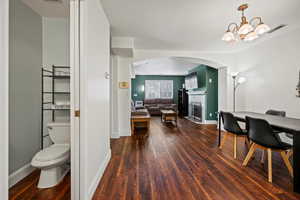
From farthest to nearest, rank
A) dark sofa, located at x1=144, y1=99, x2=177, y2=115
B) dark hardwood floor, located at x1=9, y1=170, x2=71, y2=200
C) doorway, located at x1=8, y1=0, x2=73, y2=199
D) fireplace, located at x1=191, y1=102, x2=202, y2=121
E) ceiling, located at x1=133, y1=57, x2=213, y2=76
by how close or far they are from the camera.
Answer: dark sofa, located at x1=144, y1=99, x2=177, y2=115 < fireplace, located at x1=191, y1=102, x2=202, y2=121 < ceiling, located at x1=133, y1=57, x2=213, y2=76 < doorway, located at x1=8, y1=0, x2=73, y2=199 < dark hardwood floor, located at x1=9, y1=170, x2=71, y2=200

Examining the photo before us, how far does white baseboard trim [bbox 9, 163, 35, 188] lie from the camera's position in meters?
1.73

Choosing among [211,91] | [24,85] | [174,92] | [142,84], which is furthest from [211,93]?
[24,85]

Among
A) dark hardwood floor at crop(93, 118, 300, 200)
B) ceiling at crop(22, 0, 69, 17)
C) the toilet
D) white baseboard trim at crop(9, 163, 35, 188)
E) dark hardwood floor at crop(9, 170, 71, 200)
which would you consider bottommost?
dark hardwood floor at crop(9, 170, 71, 200)

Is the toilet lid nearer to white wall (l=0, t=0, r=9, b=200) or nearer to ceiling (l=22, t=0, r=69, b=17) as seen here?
white wall (l=0, t=0, r=9, b=200)

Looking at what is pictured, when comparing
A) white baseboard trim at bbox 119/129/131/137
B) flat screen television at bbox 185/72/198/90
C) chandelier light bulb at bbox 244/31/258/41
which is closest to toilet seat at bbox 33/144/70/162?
white baseboard trim at bbox 119/129/131/137

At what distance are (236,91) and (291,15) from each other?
7.55 feet

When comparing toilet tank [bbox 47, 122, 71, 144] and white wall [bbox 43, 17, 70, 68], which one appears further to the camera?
white wall [bbox 43, 17, 70, 68]

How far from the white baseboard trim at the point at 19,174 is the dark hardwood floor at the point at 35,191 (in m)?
0.05

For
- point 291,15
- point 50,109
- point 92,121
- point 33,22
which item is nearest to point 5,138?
point 92,121

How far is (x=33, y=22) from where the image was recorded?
84.0 inches

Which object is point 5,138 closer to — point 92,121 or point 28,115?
point 92,121

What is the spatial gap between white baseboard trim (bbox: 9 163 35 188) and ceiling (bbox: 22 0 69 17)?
2.37m

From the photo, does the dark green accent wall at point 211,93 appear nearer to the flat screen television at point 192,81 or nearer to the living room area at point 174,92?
the living room area at point 174,92

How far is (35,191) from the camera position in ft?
5.35
